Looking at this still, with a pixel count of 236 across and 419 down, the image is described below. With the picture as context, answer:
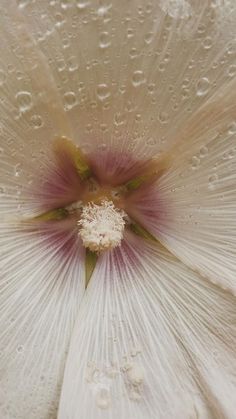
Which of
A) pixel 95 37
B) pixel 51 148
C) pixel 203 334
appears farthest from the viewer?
pixel 203 334

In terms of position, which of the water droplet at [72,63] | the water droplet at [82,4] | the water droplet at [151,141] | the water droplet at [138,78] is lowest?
the water droplet at [151,141]

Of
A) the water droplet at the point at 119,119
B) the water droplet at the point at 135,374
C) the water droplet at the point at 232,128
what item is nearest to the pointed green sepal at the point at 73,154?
the water droplet at the point at 119,119

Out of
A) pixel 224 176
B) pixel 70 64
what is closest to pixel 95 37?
pixel 70 64

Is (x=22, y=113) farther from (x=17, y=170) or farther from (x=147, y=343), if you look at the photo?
(x=147, y=343)

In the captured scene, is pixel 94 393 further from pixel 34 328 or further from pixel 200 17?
pixel 200 17

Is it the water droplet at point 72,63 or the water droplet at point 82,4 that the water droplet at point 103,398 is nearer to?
the water droplet at point 72,63

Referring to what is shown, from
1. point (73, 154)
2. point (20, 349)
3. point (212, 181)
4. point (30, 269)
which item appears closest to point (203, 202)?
point (212, 181)

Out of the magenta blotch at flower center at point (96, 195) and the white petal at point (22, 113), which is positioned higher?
the white petal at point (22, 113)
